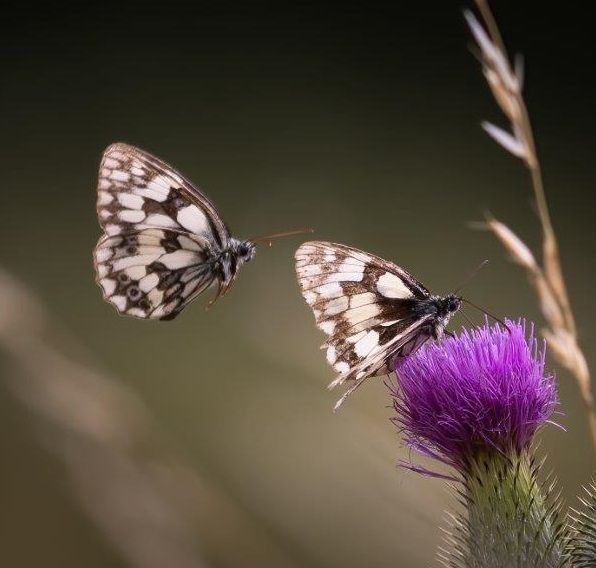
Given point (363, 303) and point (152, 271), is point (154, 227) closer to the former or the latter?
point (152, 271)

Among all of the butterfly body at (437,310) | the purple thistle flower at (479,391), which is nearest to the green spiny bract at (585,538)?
the purple thistle flower at (479,391)

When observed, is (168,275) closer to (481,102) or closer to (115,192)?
(115,192)

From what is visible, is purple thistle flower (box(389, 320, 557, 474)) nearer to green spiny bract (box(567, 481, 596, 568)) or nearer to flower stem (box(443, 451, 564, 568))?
flower stem (box(443, 451, 564, 568))

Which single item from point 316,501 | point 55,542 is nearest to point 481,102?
point 316,501

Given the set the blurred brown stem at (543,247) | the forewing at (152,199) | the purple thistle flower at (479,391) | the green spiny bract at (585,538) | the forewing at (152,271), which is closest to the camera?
the blurred brown stem at (543,247)

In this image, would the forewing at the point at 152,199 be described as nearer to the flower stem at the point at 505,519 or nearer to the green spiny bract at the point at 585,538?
the flower stem at the point at 505,519

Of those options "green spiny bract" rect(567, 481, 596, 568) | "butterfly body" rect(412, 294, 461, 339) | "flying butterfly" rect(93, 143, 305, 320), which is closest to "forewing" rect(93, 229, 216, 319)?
"flying butterfly" rect(93, 143, 305, 320)
